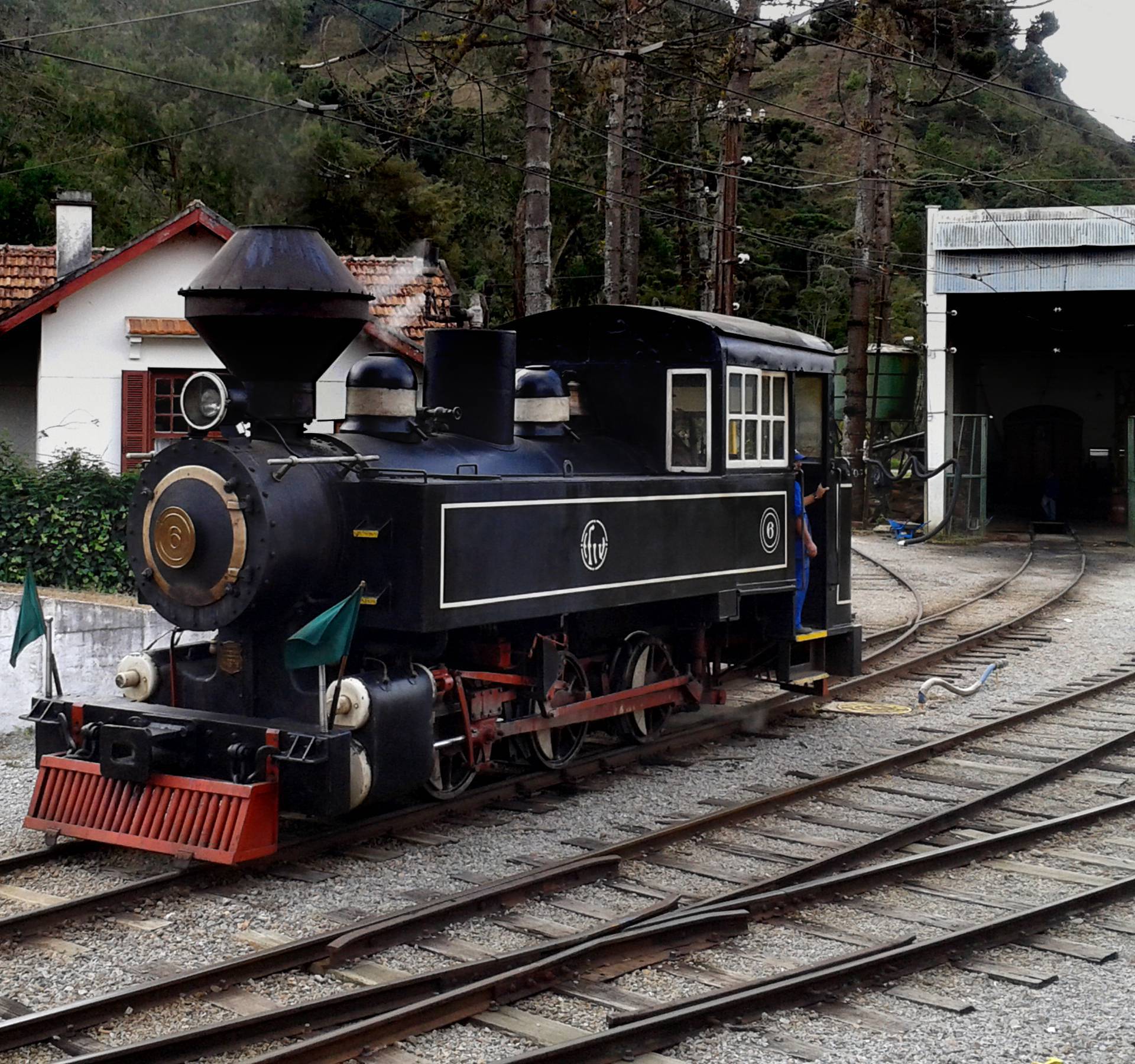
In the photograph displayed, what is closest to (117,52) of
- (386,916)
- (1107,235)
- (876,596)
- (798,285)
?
(798,285)

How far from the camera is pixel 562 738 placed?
929 centimetres

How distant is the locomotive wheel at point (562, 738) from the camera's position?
8.76 m

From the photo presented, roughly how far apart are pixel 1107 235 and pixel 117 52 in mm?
26533

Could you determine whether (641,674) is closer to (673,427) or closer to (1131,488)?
(673,427)

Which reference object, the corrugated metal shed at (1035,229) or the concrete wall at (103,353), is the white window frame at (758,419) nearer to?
the concrete wall at (103,353)

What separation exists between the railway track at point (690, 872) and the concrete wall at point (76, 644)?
4.46 metres

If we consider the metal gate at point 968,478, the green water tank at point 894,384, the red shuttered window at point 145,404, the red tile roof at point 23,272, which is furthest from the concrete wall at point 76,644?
the green water tank at point 894,384

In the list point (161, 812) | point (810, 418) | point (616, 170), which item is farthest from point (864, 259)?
point (161, 812)

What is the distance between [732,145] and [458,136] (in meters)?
18.8

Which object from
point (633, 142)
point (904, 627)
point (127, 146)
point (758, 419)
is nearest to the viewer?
point (758, 419)

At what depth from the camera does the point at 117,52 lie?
38625 millimetres

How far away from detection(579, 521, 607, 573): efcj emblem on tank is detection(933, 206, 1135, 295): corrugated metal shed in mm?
19979

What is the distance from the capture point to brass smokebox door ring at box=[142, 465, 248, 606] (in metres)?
6.94

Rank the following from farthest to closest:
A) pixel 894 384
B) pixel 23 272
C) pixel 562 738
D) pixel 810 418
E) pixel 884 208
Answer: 1. pixel 894 384
2. pixel 884 208
3. pixel 23 272
4. pixel 810 418
5. pixel 562 738
